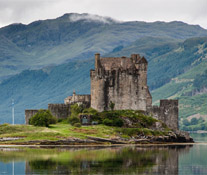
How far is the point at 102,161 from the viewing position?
86.8m

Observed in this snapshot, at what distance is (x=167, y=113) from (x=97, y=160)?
138 ft

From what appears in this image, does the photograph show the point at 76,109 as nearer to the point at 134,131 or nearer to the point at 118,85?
the point at 118,85

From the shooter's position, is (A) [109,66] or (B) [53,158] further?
(A) [109,66]

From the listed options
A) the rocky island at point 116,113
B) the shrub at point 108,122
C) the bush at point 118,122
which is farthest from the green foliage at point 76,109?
the bush at point 118,122

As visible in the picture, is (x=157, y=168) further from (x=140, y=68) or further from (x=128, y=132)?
(x=140, y=68)

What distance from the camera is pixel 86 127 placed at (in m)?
116

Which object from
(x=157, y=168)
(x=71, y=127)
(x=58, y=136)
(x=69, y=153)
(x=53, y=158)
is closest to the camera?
(x=157, y=168)

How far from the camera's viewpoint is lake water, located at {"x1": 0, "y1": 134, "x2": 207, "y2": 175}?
258 ft

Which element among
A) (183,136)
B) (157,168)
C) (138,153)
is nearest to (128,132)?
(183,136)

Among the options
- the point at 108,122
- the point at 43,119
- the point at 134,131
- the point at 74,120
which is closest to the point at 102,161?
the point at 134,131

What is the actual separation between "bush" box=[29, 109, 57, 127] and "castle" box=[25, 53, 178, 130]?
18.7ft

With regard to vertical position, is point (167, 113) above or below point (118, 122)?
above

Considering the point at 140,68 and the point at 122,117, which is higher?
the point at 140,68

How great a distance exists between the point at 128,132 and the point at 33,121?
15774 mm
